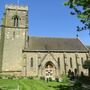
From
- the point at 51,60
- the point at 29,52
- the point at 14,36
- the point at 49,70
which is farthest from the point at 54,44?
the point at 14,36

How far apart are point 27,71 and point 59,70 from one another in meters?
8.01

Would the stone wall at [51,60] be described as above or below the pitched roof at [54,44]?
below

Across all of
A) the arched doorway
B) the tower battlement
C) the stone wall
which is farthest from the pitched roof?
the tower battlement

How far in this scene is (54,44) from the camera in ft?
172

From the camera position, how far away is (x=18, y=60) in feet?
157

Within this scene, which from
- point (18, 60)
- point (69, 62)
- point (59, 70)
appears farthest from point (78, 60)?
point (18, 60)

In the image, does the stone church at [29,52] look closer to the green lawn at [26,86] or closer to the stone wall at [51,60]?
the stone wall at [51,60]

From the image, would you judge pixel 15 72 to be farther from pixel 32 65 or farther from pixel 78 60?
pixel 78 60

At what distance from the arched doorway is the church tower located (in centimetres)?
648

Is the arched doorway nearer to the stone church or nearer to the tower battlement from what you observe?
the stone church

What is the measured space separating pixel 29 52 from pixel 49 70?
6.73 metres

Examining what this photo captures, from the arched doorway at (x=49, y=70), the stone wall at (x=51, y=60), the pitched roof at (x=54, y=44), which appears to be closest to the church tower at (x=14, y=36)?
the stone wall at (x=51, y=60)

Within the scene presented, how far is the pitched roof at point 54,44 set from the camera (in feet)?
164

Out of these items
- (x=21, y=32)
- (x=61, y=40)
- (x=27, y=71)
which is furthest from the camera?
(x=61, y=40)
